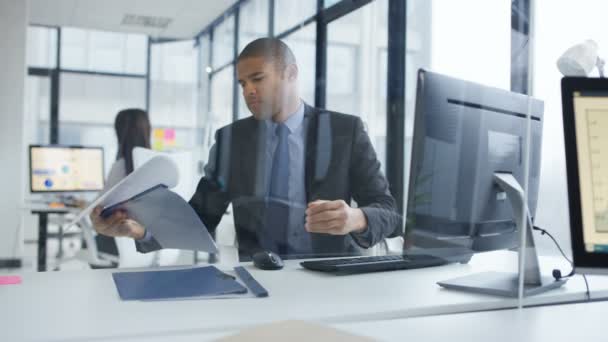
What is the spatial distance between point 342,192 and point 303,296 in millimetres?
816

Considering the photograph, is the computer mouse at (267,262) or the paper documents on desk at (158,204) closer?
the paper documents on desk at (158,204)

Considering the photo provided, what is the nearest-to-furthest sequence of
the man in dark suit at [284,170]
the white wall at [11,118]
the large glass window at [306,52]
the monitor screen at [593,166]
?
the monitor screen at [593,166] → the man in dark suit at [284,170] → the large glass window at [306,52] → the white wall at [11,118]

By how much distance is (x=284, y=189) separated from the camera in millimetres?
2299

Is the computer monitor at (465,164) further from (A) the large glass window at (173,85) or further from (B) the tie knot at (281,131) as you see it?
(A) the large glass window at (173,85)

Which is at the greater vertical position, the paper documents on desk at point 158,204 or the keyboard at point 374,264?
the paper documents on desk at point 158,204

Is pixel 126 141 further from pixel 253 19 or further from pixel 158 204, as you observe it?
pixel 158 204

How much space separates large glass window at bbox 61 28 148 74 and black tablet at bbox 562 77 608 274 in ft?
11.2

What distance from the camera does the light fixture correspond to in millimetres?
1318

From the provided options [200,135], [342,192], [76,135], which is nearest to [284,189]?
[342,192]

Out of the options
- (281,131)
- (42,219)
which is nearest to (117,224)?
(281,131)

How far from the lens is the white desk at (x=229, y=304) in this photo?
88 cm

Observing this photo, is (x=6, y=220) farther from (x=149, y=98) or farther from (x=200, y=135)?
(x=200, y=135)

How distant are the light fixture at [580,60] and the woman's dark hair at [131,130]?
8.13 ft

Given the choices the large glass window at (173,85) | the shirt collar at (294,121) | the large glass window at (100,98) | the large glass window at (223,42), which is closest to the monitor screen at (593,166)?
the shirt collar at (294,121)
